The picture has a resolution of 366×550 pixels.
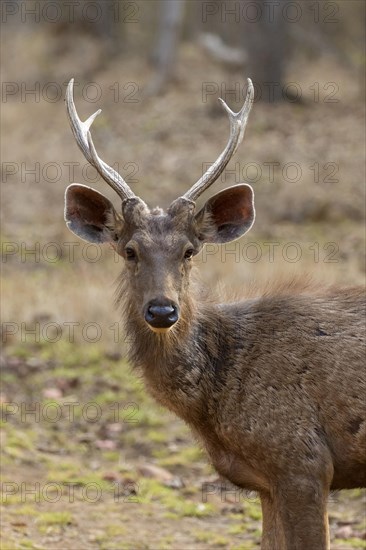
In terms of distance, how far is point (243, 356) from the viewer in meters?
7.37

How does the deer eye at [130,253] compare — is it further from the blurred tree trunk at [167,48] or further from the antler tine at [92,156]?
the blurred tree trunk at [167,48]

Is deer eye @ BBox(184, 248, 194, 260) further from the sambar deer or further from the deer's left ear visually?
the deer's left ear

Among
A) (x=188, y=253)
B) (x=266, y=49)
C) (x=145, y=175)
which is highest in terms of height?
(x=266, y=49)

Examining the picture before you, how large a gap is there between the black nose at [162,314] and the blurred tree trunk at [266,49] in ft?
63.6

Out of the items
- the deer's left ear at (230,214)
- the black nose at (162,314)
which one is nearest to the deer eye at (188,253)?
the deer's left ear at (230,214)

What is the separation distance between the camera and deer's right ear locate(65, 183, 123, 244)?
7668 millimetres

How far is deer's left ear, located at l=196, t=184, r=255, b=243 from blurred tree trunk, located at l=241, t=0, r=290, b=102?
1818cm

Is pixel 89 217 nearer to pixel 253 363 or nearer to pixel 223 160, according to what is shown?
pixel 223 160

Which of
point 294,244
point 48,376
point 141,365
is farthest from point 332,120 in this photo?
point 141,365

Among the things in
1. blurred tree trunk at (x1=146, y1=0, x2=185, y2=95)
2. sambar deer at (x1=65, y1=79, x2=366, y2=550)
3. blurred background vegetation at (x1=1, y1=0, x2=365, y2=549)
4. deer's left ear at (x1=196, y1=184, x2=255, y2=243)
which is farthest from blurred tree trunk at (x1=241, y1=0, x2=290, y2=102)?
sambar deer at (x1=65, y1=79, x2=366, y2=550)

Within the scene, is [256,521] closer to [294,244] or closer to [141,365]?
[141,365]

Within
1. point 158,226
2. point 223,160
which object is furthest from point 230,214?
point 158,226

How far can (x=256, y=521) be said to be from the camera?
9.39 meters

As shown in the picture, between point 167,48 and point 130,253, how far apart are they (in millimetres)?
24041
